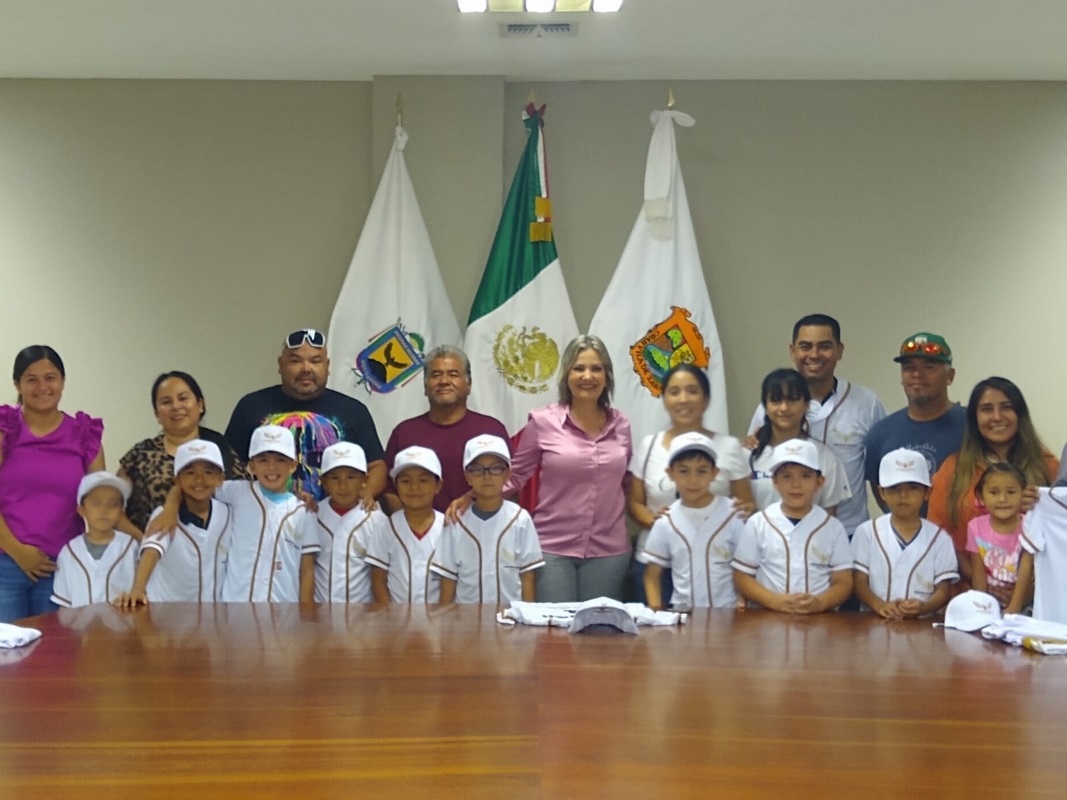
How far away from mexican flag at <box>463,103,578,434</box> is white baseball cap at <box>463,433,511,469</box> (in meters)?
1.12

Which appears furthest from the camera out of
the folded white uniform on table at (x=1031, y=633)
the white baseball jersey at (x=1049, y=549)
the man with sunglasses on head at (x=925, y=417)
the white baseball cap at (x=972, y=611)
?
the man with sunglasses on head at (x=925, y=417)

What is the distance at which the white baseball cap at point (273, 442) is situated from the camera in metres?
4.17

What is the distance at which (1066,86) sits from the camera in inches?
219

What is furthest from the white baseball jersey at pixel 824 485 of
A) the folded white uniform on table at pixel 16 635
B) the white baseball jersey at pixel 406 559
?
the folded white uniform on table at pixel 16 635

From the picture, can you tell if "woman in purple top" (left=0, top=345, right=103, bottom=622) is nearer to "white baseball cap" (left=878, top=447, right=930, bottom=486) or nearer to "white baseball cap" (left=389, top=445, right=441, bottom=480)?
"white baseball cap" (left=389, top=445, right=441, bottom=480)

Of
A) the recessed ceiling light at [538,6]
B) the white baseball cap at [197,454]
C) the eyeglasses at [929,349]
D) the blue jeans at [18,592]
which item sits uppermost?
the recessed ceiling light at [538,6]

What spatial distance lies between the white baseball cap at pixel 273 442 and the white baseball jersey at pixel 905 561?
78.4 inches

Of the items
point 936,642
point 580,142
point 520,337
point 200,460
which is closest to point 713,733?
point 936,642

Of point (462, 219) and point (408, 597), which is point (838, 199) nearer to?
point (462, 219)

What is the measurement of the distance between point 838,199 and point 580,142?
1.25m

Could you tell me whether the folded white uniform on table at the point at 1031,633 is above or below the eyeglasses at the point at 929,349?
below

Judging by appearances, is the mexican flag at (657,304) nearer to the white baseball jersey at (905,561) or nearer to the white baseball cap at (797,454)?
the white baseball cap at (797,454)

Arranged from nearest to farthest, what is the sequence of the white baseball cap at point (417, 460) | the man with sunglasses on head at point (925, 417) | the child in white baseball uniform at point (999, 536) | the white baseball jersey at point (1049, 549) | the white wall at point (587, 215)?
the white baseball jersey at point (1049, 549)
the child in white baseball uniform at point (999, 536)
the white baseball cap at point (417, 460)
the man with sunglasses on head at point (925, 417)
the white wall at point (587, 215)

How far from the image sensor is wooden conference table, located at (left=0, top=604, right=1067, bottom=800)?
1.82 metres
